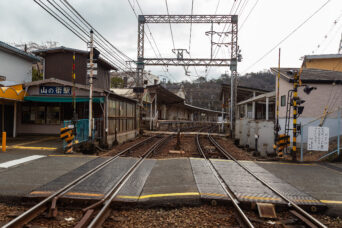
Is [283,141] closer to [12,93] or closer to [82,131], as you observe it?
[82,131]

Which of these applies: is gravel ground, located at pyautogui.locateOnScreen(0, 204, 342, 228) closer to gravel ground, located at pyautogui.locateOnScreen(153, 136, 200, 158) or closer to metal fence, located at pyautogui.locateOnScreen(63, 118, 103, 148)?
gravel ground, located at pyautogui.locateOnScreen(153, 136, 200, 158)

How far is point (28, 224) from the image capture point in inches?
159

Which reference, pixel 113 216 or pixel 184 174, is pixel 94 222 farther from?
pixel 184 174

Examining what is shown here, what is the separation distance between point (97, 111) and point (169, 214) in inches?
495

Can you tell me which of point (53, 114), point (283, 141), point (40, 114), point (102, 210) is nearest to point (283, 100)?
point (283, 141)

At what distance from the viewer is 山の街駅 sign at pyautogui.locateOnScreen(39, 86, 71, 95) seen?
43.7 feet

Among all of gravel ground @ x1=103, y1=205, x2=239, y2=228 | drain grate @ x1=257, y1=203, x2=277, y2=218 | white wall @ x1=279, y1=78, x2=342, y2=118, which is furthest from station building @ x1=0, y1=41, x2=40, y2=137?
white wall @ x1=279, y1=78, x2=342, y2=118

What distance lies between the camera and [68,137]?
10.4 meters

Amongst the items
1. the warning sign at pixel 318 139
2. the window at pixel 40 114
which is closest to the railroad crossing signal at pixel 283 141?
the warning sign at pixel 318 139

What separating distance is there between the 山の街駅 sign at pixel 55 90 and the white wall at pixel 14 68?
6.61m

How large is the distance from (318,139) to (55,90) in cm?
1348

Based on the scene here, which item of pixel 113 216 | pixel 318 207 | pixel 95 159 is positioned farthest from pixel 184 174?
pixel 95 159

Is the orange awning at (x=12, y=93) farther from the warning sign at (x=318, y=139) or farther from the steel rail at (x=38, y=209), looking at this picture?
the warning sign at (x=318, y=139)

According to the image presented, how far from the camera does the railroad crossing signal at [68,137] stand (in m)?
10.3
